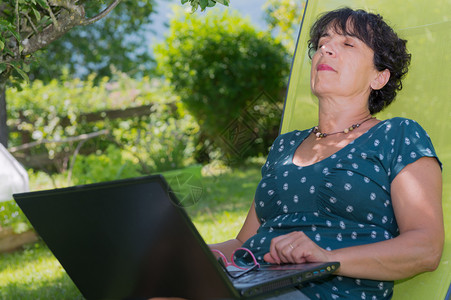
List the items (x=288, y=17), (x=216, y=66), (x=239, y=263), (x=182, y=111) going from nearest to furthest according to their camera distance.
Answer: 1. (x=239, y=263)
2. (x=216, y=66)
3. (x=182, y=111)
4. (x=288, y=17)

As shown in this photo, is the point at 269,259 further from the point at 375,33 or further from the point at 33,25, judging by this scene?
the point at 33,25

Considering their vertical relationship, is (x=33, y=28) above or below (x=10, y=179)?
above

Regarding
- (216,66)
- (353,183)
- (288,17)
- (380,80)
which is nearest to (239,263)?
(353,183)

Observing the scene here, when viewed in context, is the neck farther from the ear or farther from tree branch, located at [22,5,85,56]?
tree branch, located at [22,5,85,56]

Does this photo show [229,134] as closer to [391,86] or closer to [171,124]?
[171,124]

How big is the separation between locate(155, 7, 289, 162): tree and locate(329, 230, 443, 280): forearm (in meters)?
5.91

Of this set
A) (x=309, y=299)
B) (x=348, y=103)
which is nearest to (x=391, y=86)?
(x=348, y=103)

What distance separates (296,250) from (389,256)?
0.26 meters

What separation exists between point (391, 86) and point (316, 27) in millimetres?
355

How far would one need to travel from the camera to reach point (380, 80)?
6.10ft

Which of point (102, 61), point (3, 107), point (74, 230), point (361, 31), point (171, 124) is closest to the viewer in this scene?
point (74, 230)

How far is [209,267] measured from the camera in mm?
1125

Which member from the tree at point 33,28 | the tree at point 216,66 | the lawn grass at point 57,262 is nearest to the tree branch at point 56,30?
the tree at point 33,28

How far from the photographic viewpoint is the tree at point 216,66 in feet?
24.0
